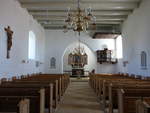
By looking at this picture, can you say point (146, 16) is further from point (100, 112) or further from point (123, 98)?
point (123, 98)

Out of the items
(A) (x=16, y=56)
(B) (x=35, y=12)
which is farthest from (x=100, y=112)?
→ (B) (x=35, y=12)

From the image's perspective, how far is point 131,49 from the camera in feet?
40.9

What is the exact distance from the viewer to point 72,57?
20297 millimetres

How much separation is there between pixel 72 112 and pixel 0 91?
238 cm

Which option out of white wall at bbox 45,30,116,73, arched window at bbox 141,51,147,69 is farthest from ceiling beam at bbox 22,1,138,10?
white wall at bbox 45,30,116,73

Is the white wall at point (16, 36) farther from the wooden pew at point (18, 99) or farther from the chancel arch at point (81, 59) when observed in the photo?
the chancel arch at point (81, 59)

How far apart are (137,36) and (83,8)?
11.6 ft

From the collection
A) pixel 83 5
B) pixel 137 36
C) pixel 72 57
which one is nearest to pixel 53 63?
pixel 72 57

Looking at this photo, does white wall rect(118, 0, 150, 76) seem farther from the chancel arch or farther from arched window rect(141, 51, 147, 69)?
the chancel arch

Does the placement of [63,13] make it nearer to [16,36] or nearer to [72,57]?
[16,36]

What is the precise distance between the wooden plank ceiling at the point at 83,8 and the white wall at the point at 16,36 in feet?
2.31

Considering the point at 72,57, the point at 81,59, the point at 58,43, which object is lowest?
the point at 81,59

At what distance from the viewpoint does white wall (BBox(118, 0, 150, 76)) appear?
31.0ft

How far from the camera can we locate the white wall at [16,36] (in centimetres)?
786
